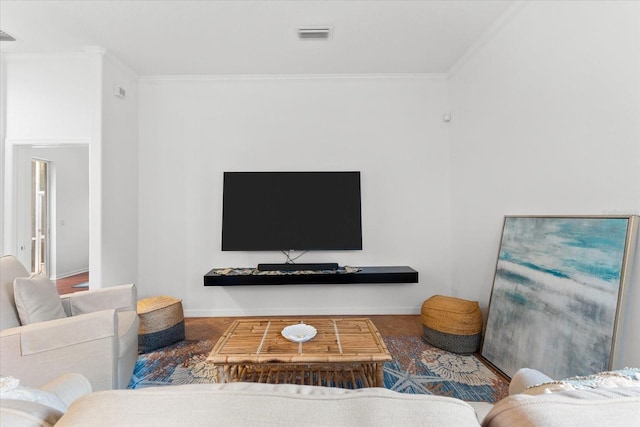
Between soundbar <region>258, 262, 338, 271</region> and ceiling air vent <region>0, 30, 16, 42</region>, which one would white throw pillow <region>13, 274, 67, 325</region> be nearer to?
soundbar <region>258, 262, 338, 271</region>

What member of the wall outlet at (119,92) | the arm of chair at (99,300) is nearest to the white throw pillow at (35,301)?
the arm of chair at (99,300)

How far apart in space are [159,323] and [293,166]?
2146 mm

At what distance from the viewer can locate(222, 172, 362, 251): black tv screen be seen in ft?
11.8

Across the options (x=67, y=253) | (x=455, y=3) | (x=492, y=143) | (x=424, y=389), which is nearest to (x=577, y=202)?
(x=492, y=143)

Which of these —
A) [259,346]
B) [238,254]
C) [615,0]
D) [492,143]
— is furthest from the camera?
[238,254]

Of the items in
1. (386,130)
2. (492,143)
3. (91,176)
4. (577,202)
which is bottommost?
(577,202)

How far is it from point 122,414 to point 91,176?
3305mm

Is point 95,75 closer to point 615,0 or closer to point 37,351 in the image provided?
point 37,351

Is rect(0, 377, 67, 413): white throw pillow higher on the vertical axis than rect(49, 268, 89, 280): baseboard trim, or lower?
higher

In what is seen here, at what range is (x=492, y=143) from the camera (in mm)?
2896

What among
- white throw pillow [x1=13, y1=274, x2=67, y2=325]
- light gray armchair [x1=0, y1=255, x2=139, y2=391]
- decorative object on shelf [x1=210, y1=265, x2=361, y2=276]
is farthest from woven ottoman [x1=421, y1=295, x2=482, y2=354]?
white throw pillow [x1=13, y1=274, x2=67, y2=325]

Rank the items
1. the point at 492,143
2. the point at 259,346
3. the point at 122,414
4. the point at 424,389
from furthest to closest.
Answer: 1. the point at 492,143
2. the point at 424,389
3. the point at 259,346
4. the point at 122,414

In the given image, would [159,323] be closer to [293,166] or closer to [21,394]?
[293,166]

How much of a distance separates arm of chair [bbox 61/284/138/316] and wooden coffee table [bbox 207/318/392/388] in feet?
3.11
